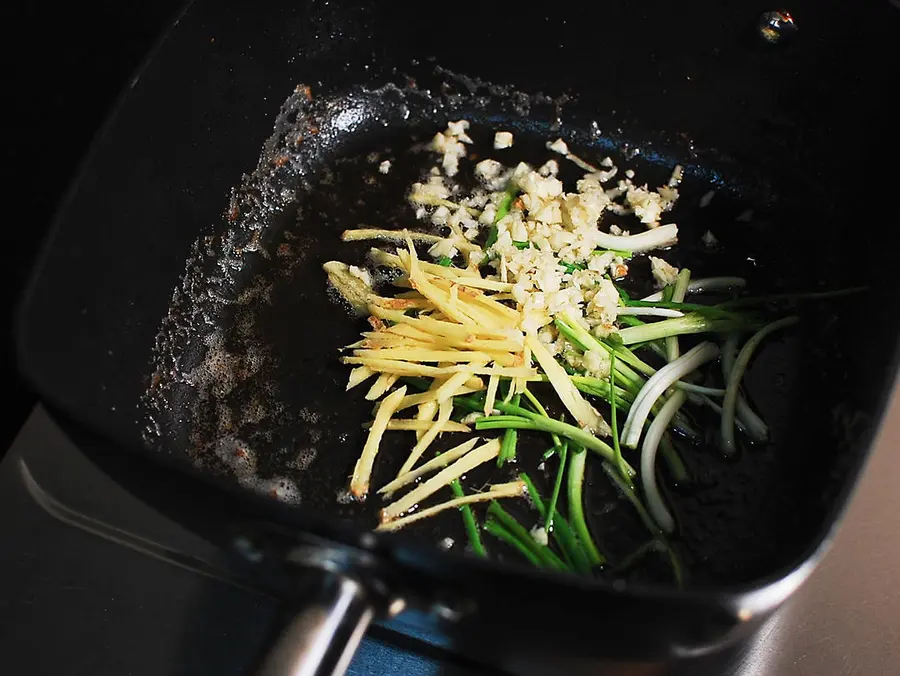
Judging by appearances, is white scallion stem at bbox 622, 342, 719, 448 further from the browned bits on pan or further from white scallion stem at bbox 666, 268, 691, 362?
the browned bits on pan

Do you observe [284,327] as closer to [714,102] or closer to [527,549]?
[527,549]

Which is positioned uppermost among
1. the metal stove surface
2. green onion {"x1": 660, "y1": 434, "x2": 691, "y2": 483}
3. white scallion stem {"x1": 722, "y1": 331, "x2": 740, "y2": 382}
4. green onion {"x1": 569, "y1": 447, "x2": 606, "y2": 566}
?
white scallion stem {"x1": 722, "y1": 331, "x2": 740, "y2": 382}

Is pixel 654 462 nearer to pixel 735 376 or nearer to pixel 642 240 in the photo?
pixel 735 376

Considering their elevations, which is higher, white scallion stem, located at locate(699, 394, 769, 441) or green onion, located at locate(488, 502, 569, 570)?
white scallion stem, located at locate(699, 394, 769, 441)

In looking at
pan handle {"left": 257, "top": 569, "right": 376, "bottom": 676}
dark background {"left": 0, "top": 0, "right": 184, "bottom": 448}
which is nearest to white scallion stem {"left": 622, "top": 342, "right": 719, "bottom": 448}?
pan handle {"left": 257, "top": 569, "right": 376, "bottom": 676}

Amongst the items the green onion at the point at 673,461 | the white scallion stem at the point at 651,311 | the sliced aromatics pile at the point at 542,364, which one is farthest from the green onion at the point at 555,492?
Answer: the white scallion stem at the point at 651,311

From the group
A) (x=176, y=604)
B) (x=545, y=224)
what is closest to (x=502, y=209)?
(x=545, y=224)
